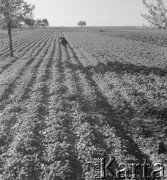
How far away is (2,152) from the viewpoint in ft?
23.9

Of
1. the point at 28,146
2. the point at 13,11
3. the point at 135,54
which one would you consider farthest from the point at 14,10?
the point at 28,146

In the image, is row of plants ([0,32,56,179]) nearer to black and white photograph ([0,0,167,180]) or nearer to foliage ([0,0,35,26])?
black and white photograph ([0,0,167,180])

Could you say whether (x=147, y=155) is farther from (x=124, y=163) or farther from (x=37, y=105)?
(x=37, y=105)

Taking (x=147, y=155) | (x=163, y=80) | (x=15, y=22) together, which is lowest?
(x=147, y=155)

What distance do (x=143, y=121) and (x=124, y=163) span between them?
2979mm

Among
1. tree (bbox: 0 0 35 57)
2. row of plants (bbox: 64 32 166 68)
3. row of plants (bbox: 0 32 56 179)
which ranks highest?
tree (bbox: 0 0 35 57)

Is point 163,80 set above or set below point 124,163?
above

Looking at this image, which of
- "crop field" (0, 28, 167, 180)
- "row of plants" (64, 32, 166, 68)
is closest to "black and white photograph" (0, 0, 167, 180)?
"crop field" (0, 28, 167, 180)

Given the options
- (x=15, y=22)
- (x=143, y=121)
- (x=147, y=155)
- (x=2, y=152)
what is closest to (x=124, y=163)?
(x=147, y=155)

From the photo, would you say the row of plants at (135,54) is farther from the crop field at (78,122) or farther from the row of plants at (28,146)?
the row of plants at (28,146)

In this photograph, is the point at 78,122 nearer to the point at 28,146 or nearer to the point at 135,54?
the point at 28,146

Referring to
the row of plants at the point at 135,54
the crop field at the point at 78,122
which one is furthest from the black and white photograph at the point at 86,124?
the row of plants at the point at 135,54

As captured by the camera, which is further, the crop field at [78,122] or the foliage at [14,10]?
the foliage at [14,10]

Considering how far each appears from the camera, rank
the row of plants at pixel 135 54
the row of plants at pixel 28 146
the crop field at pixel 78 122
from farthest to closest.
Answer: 1. the row of plants at pixel 135 54
2. the crop field at pixel 78 122
3. the row of plants at pixel 28 146
